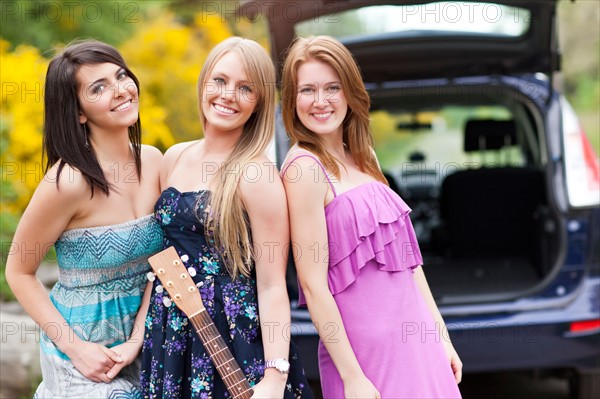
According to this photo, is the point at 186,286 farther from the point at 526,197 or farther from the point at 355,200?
the point at 526,197

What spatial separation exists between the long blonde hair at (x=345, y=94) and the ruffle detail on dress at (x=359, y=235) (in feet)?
0.37

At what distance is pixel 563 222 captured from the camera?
392cm

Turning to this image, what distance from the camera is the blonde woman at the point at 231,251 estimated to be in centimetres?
233

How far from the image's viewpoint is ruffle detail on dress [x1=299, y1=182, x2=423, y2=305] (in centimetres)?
243

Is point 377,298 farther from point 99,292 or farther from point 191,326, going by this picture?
point 99,292

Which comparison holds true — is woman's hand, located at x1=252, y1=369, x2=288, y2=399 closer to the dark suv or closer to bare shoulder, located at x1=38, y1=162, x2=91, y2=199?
bare shoulder, located at x1=38, y1=162, x2=91, y2=199

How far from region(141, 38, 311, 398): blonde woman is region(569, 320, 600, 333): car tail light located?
1.76m

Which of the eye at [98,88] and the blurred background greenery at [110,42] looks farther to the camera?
the blurred background greenery at [110,42]

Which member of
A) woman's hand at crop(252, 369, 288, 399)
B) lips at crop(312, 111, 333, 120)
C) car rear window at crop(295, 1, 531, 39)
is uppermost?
car rear window at crop(295, 1, 531, 39)

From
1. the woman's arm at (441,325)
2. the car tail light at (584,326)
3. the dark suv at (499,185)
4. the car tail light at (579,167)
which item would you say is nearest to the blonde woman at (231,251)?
the woman's arm at (441,325)

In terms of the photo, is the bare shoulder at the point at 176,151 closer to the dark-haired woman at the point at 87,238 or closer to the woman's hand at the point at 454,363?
the dark-haired woman at the point at 87,238

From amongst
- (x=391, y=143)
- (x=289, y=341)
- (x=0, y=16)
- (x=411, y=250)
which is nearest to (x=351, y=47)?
(x=411, y=250)

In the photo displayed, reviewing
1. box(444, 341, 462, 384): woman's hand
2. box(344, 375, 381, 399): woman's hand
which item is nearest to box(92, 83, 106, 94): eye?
box(344, 375, 381, 399): woman's hand

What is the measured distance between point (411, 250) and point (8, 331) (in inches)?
95.4
